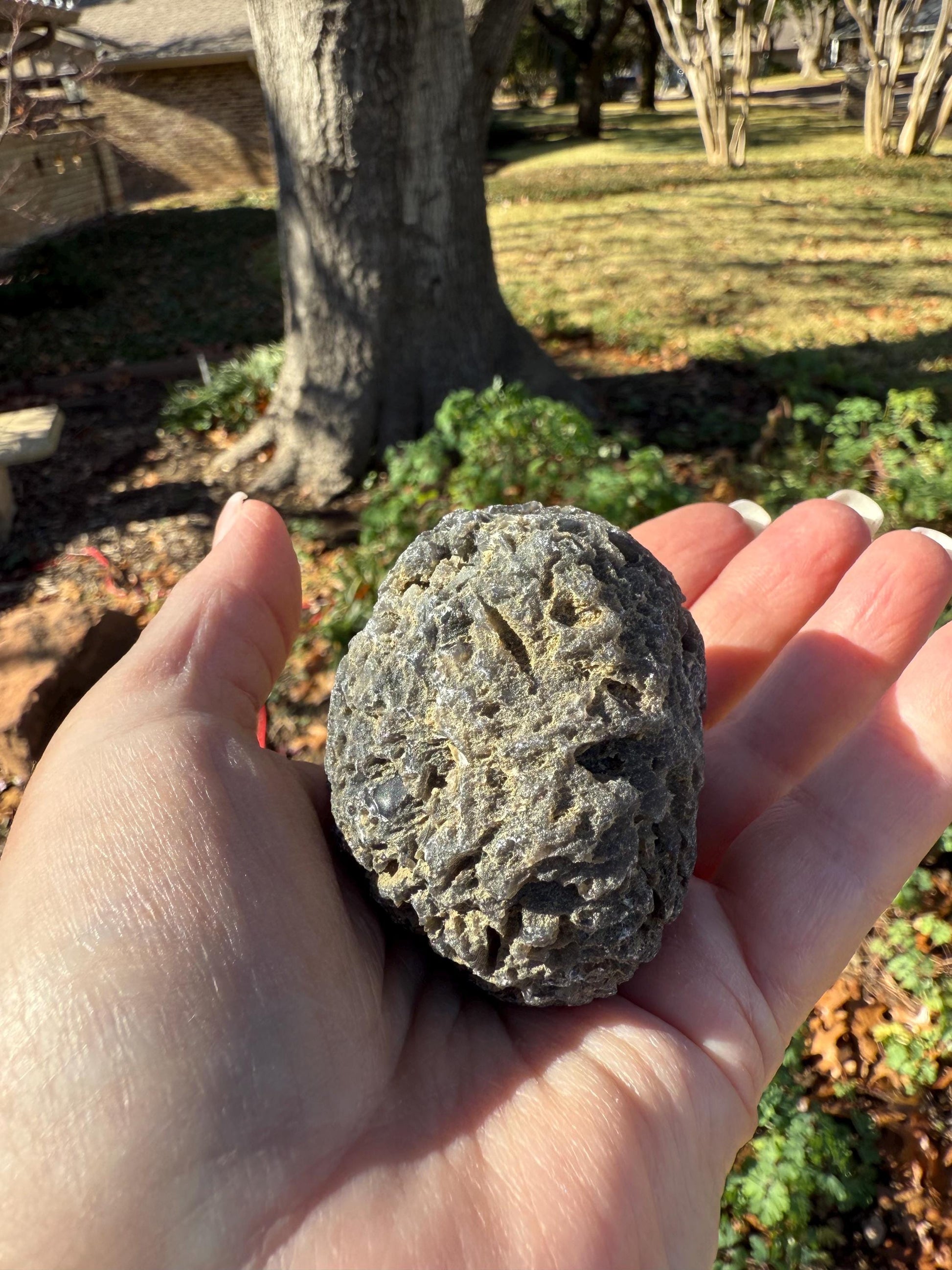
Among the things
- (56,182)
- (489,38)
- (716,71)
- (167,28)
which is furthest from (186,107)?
(489,38)

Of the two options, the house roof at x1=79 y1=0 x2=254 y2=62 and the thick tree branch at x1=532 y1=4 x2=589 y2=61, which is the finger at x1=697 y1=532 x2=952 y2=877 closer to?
the house roof at x1=79 y1=0 x2=254 y2=62

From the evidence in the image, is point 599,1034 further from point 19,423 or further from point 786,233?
point 786,233

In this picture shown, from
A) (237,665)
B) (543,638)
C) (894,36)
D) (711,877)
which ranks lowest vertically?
(711,877)

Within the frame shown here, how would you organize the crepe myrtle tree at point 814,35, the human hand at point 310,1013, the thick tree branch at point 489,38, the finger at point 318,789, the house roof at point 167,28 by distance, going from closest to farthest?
the human hand at point 310,1013 < the finger at point 318,789 < the thick tree branch at point 489,38 < the house roof at point 167,28 < the crepe myrtle tree at point 814,35

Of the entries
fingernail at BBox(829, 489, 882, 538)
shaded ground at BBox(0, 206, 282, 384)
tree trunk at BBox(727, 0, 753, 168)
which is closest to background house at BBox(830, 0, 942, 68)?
tree trunk at BBox(727, 0, 753, 168)

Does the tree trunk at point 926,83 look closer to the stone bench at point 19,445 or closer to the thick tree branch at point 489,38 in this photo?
the thick tree branch at point 489,38

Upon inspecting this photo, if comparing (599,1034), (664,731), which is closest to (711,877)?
(599,1034)

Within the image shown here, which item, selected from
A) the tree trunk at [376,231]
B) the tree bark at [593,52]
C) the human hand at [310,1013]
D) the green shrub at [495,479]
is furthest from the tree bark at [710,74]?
the human hand at [310,1013]
